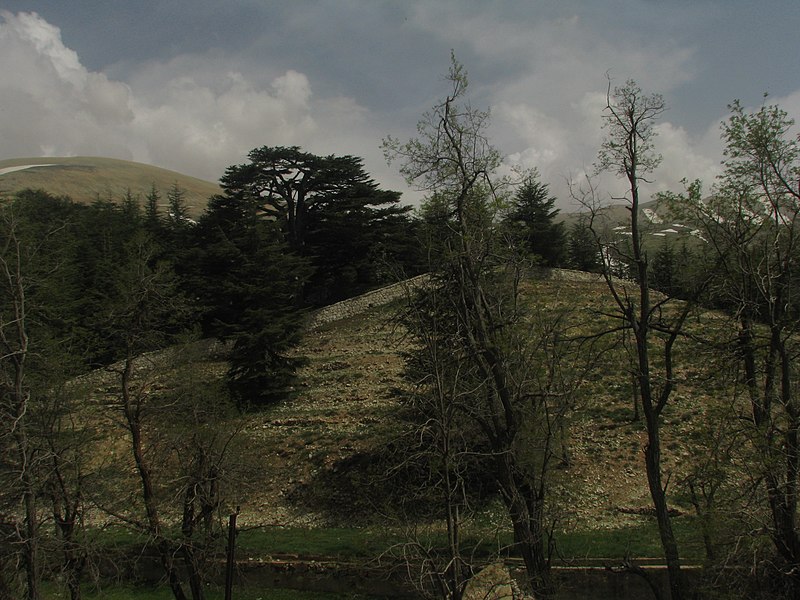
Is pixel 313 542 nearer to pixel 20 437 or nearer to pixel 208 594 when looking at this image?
pixel 208 594

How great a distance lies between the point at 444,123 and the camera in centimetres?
1106

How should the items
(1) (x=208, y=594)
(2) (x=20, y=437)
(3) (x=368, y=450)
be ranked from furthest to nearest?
(3) (x=368, y=450)
(1) (x=208, y=594)
(2) (x=20, y=437)

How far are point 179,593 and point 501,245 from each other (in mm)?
9956

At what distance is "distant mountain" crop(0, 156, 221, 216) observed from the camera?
13888cm

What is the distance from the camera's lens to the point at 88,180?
159 m

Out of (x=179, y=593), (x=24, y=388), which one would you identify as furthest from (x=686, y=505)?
(x=24, y=388)

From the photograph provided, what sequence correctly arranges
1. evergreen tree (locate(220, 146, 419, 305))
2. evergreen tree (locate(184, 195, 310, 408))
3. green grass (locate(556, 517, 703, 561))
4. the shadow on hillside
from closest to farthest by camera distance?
green grass (locate(556, 517, 703, 561))
the shadow on hillside
evergreen tree (locate(184, 195, 310, 408))
evergreen tree (locate(220, 146, 419, 305))

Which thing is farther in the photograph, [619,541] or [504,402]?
[619,541]

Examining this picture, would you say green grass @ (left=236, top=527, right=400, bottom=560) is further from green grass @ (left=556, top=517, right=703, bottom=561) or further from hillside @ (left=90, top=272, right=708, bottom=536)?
green grass @ (left=556, top=517, right=703, bottom=561)

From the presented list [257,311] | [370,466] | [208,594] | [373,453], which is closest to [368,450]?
[373,453]

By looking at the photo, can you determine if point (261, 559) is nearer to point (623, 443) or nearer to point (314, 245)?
point (623, 443)

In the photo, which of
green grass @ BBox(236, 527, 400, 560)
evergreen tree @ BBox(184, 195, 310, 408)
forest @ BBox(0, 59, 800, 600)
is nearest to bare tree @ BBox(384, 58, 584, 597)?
forest @ BBox(0, 59, 800, 600)

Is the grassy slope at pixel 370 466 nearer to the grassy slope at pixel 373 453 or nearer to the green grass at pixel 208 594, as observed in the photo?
the grassy slope at pixel 373 453

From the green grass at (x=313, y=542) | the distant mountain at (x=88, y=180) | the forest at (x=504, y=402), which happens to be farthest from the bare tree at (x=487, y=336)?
the distant mountain at (x=88, y=180)
